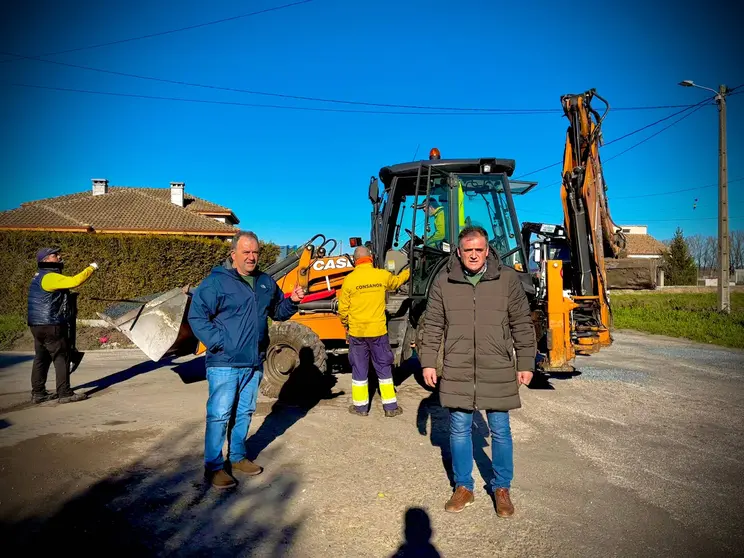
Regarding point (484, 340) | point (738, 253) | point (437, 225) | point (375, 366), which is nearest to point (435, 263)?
point (437, 225)

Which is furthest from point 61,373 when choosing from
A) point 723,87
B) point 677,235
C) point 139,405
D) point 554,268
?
point 677,235

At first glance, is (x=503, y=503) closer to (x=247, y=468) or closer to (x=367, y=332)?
(x=247, y=468)

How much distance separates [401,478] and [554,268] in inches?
140

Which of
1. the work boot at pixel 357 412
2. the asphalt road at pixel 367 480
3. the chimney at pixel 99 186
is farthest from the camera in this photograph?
the chimney at pixel 99 186

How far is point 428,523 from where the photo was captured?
313cm

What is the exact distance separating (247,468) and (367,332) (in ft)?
6.76

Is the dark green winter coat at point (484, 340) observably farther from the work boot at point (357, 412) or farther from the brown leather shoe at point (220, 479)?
the work boot at point (357, 412)

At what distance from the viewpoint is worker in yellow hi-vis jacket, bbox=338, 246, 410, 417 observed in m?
5.45

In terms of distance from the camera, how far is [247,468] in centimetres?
384

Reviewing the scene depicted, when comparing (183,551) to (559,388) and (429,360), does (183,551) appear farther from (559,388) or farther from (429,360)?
(559,388)

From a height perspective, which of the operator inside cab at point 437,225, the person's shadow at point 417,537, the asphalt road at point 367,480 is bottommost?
the person's shadow at point 417,537

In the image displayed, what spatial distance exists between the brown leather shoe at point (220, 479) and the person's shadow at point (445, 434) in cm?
163

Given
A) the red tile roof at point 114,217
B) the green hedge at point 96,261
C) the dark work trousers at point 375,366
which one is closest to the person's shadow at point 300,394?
the dark work trousers at point 375,366

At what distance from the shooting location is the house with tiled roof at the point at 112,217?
24.8 m
